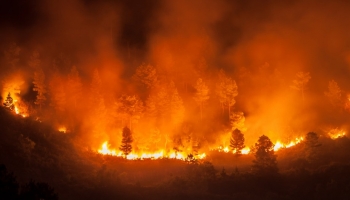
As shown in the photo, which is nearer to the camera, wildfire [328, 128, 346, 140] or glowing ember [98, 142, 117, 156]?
wildfire [328, 128, 346, 140]

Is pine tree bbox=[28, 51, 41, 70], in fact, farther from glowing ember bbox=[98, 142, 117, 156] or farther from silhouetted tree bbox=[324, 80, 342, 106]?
silhouetted tree bbox=[324, 80, 342, 106]

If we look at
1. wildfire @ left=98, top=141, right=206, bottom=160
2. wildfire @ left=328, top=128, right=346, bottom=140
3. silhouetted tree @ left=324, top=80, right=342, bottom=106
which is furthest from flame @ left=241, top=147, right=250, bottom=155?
silhouetted tree @ left=324, top=80, right=342, bottom=106

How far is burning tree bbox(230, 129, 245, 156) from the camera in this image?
66.1 m

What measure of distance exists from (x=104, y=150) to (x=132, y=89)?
19.6 m

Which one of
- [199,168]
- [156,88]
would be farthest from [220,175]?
[156,88]

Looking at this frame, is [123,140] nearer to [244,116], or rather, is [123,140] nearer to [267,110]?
[244,116]

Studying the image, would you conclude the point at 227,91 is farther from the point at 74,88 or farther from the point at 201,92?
the point at 74,88

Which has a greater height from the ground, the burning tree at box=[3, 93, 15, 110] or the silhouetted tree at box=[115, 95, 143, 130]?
the silhouetted tree at box=[115, 95, 143, 130]

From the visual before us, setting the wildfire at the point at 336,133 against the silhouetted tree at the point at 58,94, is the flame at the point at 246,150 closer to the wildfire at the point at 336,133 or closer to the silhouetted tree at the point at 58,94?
the wildfire at the point at 336,133

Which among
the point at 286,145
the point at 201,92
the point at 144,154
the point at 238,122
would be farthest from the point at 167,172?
the point at 201,92

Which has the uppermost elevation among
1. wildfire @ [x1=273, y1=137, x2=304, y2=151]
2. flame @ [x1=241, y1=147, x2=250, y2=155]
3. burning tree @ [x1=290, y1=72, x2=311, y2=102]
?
burning tree @ [x1=290, y1=72, x2=311, y2=102]

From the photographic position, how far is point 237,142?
217 ft

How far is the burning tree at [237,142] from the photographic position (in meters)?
66.1

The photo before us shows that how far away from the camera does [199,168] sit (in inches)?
2175
